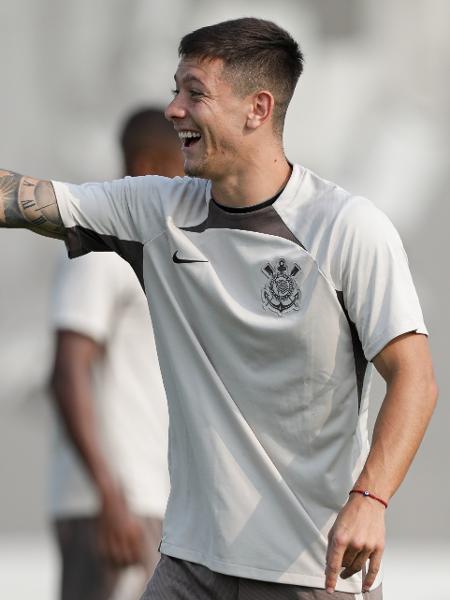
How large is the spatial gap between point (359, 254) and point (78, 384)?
1.89 meters

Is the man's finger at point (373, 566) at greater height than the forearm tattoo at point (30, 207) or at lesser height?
lesser

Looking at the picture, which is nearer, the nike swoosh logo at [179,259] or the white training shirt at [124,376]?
the nike swoosh logo at [179,259]

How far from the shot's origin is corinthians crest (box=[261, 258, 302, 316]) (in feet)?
12.4

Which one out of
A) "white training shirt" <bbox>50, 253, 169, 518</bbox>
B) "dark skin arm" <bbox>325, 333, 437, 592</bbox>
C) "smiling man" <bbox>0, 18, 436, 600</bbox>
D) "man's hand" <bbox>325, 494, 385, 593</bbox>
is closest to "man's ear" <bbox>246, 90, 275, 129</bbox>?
"smiling man" <bbox>0, 18, 436, 600</bbox>

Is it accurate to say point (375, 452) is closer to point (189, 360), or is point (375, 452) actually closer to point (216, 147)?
point (189, 360)

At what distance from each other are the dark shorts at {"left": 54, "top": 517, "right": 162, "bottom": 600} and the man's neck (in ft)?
5.99

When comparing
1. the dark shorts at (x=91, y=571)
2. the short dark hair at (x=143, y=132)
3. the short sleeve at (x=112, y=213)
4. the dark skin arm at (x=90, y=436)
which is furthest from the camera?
the short dark hair at (x=143, y=132)

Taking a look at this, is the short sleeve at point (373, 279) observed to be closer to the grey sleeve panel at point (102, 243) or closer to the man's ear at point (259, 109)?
the man's ear at point (259, 109)

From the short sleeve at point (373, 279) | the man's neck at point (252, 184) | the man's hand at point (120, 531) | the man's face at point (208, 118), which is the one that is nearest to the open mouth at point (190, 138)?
the man's face at point (208, 118)

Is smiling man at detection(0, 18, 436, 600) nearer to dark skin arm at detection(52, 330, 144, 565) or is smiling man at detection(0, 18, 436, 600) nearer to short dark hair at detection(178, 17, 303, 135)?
short dark hair at detection(178, 17, 303, 135)

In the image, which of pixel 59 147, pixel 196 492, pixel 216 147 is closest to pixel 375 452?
pixel 196 492

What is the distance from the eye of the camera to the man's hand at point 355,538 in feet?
11.3

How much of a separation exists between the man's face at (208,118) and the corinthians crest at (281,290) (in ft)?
0.88

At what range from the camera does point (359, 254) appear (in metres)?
3.68
